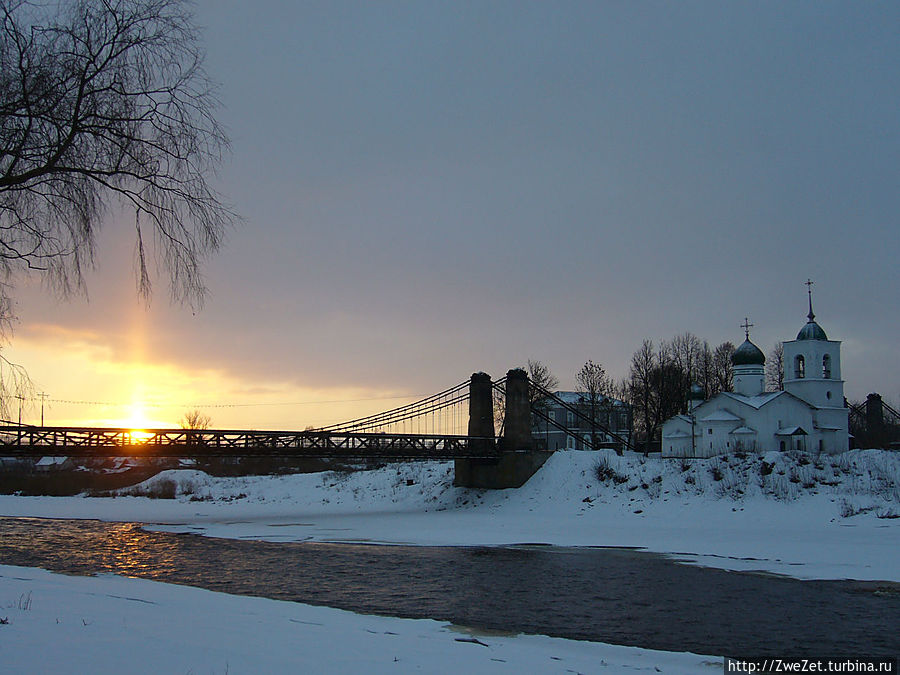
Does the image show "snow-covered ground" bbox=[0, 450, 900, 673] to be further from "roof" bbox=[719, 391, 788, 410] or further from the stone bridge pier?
"roof" bbox=[719, 391, 788, 410]

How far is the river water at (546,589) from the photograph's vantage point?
45.5 ft

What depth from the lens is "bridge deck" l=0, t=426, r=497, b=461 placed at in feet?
137

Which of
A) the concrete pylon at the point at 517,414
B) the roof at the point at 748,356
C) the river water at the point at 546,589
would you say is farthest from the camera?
the roof at the point at 748,356

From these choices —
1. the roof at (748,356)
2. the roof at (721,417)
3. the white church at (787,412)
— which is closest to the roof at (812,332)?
the white church at (787,412)

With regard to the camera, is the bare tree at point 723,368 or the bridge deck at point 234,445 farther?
the bare tree at point 723,368

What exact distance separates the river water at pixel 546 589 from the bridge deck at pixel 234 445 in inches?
488

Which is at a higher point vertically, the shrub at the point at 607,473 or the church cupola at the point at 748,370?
the church cupola at the point at 748,370

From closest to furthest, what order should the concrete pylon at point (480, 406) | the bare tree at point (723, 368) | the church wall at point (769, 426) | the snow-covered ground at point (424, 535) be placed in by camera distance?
the snow-covered ground at point (424, 535), the concrete pylon at point (480, 406), the church wall at point (769, 426), the bare tree at point (723, 368)

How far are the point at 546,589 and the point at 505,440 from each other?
35.5 metres

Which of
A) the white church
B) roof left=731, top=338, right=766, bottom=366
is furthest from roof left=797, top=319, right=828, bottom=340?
roof left=731, top=338, right=766, bottom=366

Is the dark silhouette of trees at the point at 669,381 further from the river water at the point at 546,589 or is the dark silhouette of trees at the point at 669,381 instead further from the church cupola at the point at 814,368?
the river water at the point at 546,589

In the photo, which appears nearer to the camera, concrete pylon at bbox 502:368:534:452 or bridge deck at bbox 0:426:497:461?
bridge deck at bbox 0:426:497:461

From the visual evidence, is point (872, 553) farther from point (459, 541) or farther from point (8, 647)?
point (8, 647)

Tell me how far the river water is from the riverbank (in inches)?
118
